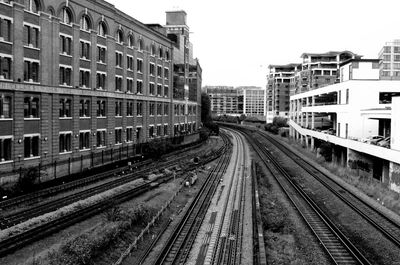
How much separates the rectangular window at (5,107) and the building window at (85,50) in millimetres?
12016

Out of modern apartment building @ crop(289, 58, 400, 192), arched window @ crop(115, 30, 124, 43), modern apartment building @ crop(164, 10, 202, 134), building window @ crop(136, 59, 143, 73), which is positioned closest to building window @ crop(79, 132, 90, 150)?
arched window @ crop(115, 30, 124, 43)

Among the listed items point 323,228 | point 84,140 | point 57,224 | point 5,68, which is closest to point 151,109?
point 84,140

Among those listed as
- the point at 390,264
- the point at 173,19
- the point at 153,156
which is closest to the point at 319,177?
the point at 153,156

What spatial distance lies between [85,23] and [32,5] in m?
8.64

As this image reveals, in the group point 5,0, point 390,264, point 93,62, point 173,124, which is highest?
point 5,0

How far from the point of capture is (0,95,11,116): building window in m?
30.6

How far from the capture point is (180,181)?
→ 38.2 m

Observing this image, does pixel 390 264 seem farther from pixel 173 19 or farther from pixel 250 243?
pixel 173 19

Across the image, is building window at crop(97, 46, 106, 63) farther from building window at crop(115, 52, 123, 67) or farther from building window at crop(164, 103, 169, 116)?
building window at crop(164, 103, 169, 116)

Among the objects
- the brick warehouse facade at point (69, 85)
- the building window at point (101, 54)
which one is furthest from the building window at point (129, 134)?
the building window at point (101, 54)

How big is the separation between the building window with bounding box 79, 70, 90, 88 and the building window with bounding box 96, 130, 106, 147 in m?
5.84

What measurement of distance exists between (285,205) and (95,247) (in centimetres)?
1617

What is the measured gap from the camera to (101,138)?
45688 millimetres

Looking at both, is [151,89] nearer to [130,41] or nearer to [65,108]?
[130,41]
